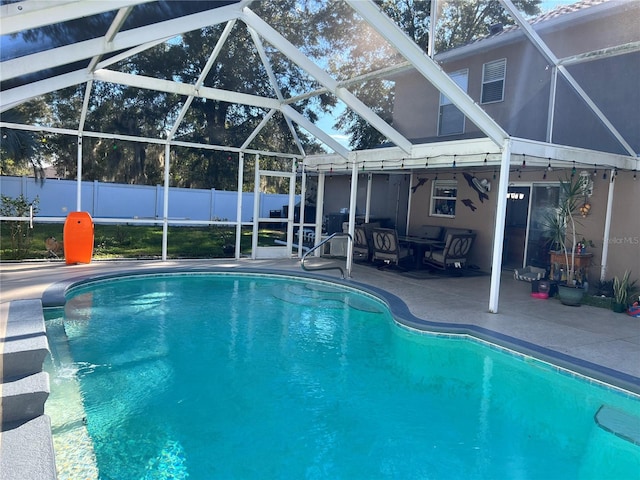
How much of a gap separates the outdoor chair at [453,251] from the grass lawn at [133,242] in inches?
229

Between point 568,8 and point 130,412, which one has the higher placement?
point 568,8

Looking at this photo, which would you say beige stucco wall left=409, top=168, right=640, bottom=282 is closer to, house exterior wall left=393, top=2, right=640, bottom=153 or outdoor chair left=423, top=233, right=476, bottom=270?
house exterior wall left=393, top=2, right=640, bottom=153

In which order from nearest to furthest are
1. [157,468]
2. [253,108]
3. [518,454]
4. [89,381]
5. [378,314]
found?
[157,468]
[518,454]
[89,381]
[378,314]
[253,108]

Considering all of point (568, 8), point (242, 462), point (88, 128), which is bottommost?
point (242, 462)

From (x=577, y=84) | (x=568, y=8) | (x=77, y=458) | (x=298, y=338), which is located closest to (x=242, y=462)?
(x=77, y=458)

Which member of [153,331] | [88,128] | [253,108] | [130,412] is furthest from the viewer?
[253,108]

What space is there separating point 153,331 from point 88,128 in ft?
20.0

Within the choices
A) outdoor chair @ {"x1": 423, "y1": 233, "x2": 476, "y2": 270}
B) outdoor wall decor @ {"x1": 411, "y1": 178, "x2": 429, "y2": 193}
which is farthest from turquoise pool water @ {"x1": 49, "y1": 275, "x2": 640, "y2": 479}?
outdoor wall decor @ {"x1": 411, "y1": 178, "x2": 429, "y2": 193}

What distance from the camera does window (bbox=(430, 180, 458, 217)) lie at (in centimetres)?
1291

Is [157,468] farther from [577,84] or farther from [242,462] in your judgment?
[577,84]

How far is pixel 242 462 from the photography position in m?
3.45

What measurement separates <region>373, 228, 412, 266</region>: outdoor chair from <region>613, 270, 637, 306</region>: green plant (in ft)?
15.1

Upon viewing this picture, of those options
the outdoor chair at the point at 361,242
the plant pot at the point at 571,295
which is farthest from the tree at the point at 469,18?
the outdoor chair at the point at 361,242

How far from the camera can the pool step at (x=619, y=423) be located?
13.4 ft
